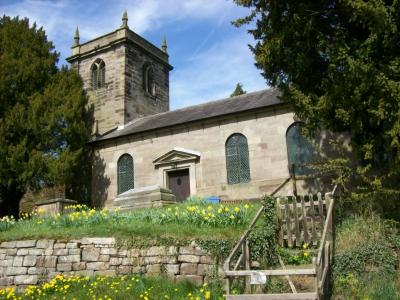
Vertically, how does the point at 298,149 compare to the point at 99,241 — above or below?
above

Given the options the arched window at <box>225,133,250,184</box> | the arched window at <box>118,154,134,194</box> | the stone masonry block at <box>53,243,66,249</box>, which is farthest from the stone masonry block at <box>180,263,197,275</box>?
the arched window at <box>118,154,134,194</box>

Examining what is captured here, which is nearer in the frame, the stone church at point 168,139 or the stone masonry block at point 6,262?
the stone masonry block at point 6,262

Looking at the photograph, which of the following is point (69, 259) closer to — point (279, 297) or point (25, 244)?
point (25, 244)

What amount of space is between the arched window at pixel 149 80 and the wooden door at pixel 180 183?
8259mm

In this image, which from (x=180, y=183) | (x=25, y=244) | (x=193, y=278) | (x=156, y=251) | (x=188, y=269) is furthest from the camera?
(x=180, y=183)

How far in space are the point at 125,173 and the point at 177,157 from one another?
10.9ft

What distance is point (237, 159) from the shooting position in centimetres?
1744

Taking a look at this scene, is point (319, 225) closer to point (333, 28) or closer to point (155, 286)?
point (155, 286)

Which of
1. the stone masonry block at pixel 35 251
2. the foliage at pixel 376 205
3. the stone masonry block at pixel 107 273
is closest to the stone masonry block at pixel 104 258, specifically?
the stone masonry block at pixel 107 273

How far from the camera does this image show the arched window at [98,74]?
2430cm

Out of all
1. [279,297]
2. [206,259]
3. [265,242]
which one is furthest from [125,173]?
[279,297]

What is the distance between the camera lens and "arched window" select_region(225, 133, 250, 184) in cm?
1717

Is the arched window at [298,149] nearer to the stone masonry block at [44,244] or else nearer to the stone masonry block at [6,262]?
the stone masonry block at [44,244]

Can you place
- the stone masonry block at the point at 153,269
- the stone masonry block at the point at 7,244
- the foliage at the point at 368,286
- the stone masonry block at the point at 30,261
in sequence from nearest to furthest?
the foliage at the point at 368,286 < the stone masonry block at the point at 153,269 < the stone masonry block at the point at 30,261 < the stone masonry block at the point at 7,244
